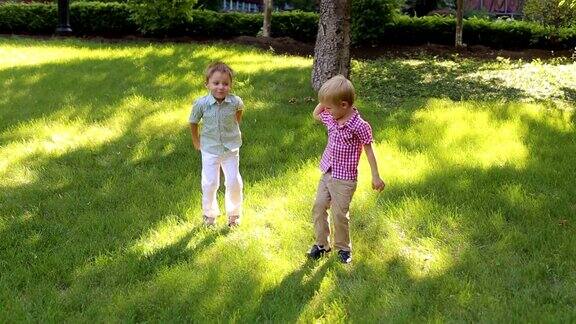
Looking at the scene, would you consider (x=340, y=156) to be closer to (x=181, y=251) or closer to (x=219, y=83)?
(x=219, y=83)

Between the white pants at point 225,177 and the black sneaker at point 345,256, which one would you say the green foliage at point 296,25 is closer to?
the white pants at point 225,177

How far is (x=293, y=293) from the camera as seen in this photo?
3.83 m

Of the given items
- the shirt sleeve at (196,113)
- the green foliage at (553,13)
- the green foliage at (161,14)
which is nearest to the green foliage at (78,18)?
the green foliage at (161,14)

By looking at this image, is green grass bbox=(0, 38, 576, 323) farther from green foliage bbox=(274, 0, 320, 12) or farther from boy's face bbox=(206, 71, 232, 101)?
green foliage bbox=(274, 0, 320, 12)

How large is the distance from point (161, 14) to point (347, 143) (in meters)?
14.3

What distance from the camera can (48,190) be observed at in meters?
5.66

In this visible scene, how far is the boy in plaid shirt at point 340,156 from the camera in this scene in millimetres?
3867

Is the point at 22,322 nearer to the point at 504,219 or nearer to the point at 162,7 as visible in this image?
the point at 504,219

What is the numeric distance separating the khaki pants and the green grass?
0.18 meters

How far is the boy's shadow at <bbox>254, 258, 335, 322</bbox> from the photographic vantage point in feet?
11.8

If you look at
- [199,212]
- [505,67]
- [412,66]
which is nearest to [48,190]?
[199,212]

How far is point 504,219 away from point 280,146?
9.23 ft


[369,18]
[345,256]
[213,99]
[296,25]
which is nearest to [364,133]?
[345,256]

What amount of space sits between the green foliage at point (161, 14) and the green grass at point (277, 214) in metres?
7.62
